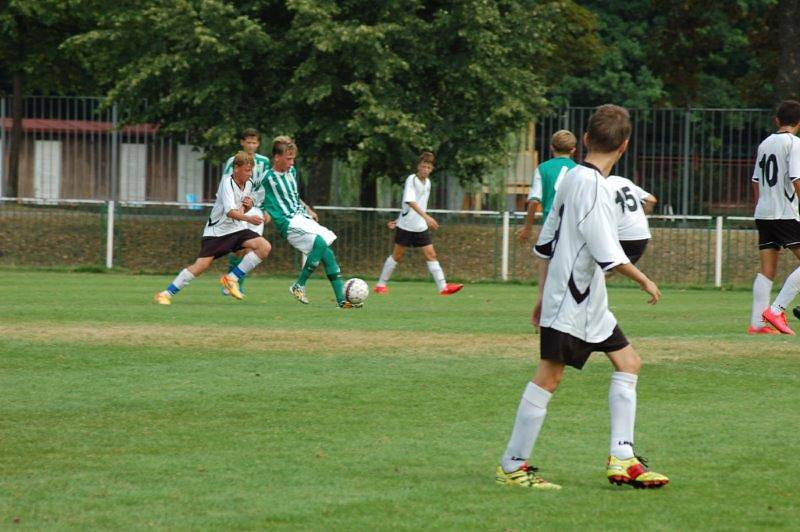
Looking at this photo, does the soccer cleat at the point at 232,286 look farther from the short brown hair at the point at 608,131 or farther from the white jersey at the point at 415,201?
the short brown hair at the point at 608,131

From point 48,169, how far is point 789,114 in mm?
26238

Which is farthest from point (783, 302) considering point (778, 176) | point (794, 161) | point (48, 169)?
point (48, 169)

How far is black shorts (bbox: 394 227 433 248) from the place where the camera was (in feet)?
68.5

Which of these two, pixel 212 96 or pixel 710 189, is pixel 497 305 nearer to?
pixel 212 96

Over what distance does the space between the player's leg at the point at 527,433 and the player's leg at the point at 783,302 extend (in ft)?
22.0

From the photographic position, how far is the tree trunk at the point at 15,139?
3531 cm

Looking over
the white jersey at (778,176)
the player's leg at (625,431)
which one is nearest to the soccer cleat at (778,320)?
the white jersey at (778,176)

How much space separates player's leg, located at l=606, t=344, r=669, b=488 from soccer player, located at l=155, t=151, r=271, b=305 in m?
9.92

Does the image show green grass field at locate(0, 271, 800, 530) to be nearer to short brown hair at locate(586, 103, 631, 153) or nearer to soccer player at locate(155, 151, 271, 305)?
short brown hair at locate(586, 103, 631, 153)

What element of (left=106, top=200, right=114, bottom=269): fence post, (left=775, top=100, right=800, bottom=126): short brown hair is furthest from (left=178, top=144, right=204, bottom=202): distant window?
(left=775, top=100, right=800, bottom=126): short brown hair

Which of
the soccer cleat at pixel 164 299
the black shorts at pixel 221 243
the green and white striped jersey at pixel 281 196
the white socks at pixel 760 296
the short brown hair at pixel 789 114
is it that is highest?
the short brown hair at pixel 789 114

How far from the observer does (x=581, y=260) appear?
634 centimetres

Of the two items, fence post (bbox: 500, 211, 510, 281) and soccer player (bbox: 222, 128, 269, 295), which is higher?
soccer player (bbox: 222, 128, 269, 295)

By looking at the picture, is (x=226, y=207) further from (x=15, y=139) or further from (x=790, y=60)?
(x=15, y=139)
